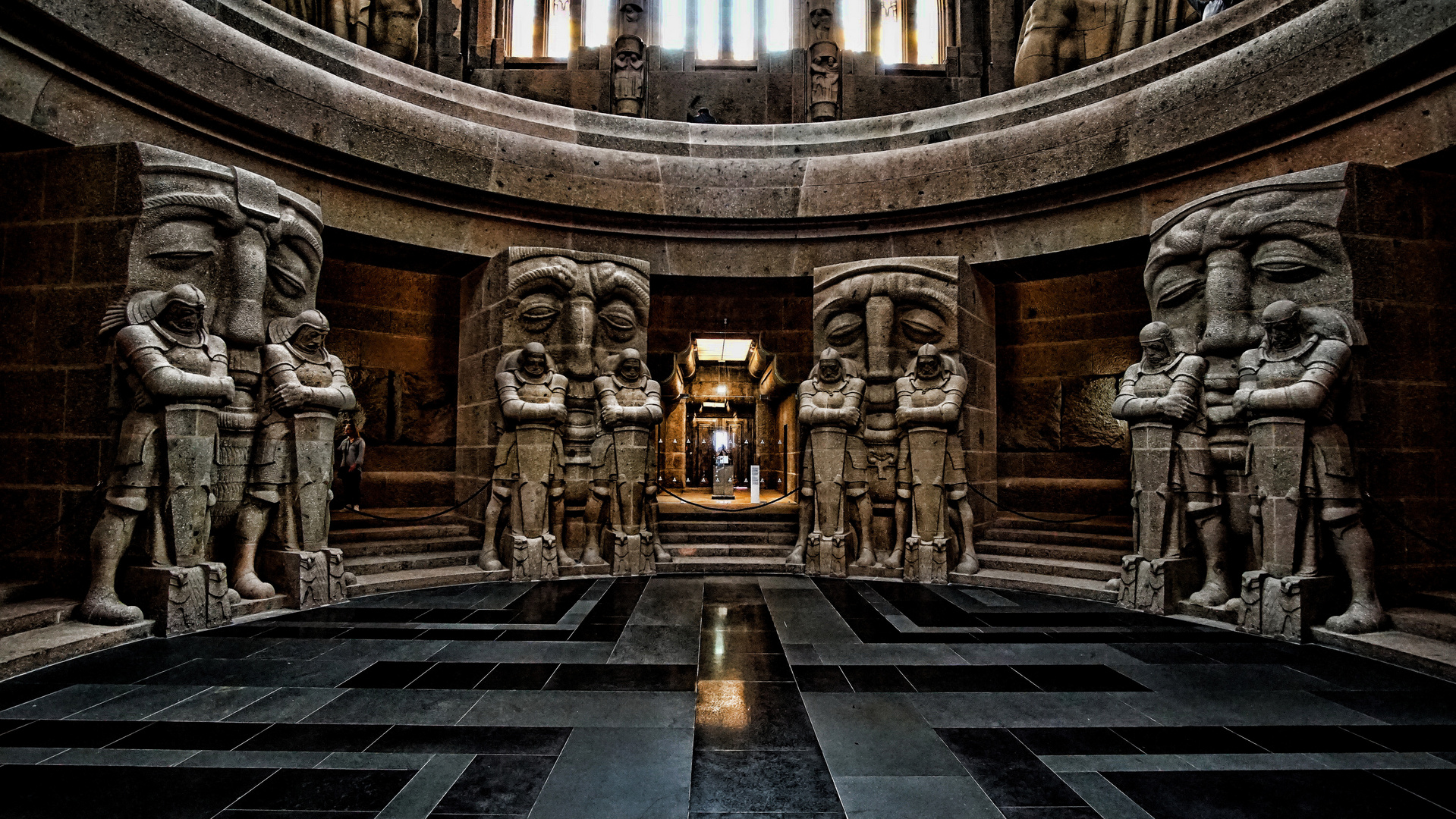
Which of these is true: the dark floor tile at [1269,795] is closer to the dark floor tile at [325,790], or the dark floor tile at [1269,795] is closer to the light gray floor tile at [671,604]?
the dark floor tile at [325,790]

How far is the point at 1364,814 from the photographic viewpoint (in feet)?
7.27

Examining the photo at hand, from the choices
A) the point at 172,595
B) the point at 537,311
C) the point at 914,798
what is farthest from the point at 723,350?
the point at 914,798

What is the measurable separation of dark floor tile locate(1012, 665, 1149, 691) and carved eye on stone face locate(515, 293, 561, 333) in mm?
5020

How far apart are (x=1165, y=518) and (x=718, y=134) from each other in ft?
19.9

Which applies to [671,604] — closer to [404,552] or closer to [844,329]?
[404,552]

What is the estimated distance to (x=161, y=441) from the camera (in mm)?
4285

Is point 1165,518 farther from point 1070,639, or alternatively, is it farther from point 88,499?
point 88,499

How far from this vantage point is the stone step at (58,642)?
3488 mm

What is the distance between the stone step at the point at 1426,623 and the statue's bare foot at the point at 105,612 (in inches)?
312

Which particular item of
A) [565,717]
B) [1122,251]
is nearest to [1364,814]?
[565,717]

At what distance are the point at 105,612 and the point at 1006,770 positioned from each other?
200 inches

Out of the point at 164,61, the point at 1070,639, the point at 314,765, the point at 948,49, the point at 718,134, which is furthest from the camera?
the point at 948,49

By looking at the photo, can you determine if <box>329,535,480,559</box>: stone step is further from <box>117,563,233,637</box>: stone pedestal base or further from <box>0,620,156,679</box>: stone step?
<box>0,620,156,679</box>: stone step

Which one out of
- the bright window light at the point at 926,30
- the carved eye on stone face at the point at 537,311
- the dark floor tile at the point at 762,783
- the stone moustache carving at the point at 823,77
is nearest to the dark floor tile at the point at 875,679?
the dark floor tile at the point at 762,783
